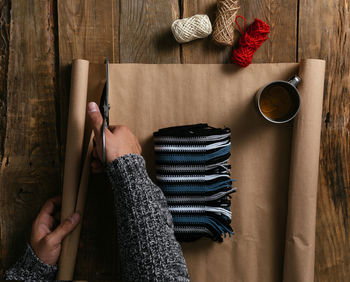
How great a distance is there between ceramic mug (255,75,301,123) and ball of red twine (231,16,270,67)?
0.27ft

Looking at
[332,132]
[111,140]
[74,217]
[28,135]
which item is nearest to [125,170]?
[111,140]

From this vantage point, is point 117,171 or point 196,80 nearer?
point 117,171

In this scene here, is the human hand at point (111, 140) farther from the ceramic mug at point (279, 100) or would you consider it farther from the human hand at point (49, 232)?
the ceramic mug at point (279, 100)

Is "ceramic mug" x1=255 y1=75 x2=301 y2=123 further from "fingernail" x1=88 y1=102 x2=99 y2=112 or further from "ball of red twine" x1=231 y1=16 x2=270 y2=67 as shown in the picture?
"fingernail" x1=88 y1=102 x2=99 y2=112

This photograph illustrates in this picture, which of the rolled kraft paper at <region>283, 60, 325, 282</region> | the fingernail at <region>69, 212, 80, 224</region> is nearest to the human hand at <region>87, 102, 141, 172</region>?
the fingernail at <region>69, 212, 80, 224</region>

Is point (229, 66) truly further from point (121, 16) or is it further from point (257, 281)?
point (257, 281)

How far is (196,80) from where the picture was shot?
29.2 inches

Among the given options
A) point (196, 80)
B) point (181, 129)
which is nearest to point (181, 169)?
point (181, 129)

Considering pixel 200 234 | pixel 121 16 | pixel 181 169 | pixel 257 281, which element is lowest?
pixel 257 281

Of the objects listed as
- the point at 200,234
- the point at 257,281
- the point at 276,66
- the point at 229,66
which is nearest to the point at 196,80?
the point at 229,66

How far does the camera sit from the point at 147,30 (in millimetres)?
759

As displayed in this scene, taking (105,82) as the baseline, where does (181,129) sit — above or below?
below

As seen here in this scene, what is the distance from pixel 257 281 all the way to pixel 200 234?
20 cm

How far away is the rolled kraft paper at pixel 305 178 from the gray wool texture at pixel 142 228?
275 millimetres
